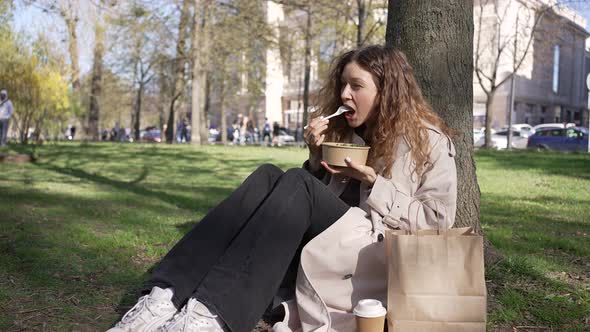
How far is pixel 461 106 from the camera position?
11.5 ft

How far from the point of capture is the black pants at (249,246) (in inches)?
87.6

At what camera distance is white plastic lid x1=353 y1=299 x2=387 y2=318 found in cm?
215

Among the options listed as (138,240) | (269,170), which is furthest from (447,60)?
(138,240)

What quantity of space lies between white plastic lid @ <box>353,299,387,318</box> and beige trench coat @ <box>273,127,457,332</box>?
0.17 metres

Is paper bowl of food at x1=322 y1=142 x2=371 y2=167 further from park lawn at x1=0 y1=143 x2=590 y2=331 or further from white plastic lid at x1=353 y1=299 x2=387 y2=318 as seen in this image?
park lawn at x1=0 y1=143 x2=590 y2=331

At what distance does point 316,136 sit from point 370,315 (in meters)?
1.05

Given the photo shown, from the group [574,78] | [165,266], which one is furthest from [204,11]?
[574,78]

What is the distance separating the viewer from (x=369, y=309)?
2156 mm

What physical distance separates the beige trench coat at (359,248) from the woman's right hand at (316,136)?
Result: 19.2 inches

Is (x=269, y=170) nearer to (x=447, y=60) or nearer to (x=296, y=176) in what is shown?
(x=296, y=176)

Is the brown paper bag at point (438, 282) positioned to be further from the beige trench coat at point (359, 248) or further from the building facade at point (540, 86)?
the building facade at point (540, 86)

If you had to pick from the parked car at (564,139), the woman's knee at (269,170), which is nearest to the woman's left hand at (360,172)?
the woman's knee at (269,170)

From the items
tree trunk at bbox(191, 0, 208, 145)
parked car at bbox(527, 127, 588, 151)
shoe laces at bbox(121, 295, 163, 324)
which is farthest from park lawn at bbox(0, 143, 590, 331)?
parked car at bbox(527, 127, 588, 151)

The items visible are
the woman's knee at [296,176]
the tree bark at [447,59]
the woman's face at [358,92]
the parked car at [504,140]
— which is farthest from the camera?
the parked car at [504,140]
